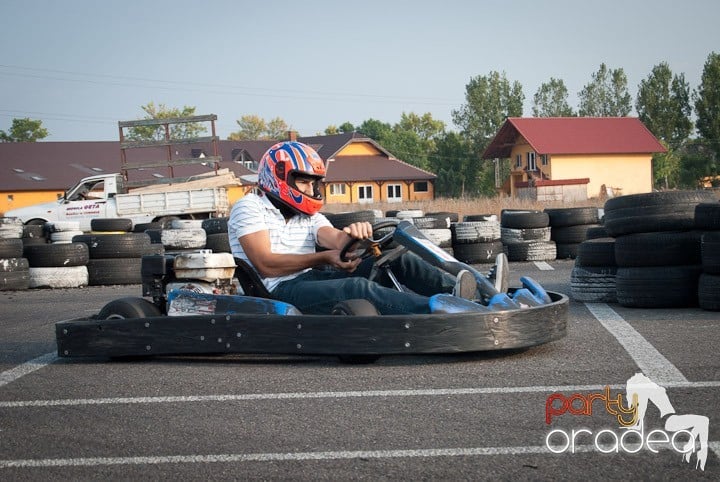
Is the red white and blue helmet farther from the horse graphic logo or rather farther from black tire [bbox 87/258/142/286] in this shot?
black tire [bbox 87/258/142/286]

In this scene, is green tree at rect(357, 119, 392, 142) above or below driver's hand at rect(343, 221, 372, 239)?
above

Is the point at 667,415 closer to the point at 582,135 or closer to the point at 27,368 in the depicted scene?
the point at 27,368

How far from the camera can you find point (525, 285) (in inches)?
223

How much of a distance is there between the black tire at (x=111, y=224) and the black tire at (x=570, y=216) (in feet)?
28.0

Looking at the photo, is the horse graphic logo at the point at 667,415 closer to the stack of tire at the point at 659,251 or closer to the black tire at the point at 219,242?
the stack of tire at the point at 659,251

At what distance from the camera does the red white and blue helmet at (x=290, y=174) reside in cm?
570

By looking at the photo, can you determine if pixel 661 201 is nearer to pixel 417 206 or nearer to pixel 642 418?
pixel 642 418

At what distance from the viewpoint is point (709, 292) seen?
6.97m

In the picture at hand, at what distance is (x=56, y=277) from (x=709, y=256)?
8646mm

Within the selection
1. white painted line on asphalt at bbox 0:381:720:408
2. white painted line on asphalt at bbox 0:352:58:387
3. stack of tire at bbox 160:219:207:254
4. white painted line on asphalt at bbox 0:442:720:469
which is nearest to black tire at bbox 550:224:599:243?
stack of tire at bbox 160:219:207:254

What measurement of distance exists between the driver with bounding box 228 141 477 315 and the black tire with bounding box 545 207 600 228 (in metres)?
9.48

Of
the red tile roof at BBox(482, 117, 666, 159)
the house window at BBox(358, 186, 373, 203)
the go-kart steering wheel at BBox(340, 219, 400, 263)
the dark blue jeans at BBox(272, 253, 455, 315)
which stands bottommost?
the dark blue jeans at BBox(272, 253, 455, 315)

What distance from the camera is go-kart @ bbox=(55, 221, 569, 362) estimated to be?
16.1ft

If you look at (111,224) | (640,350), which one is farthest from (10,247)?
(640,350)
